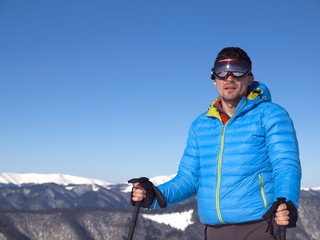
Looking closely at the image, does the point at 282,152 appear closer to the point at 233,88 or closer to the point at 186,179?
the point at 233,88

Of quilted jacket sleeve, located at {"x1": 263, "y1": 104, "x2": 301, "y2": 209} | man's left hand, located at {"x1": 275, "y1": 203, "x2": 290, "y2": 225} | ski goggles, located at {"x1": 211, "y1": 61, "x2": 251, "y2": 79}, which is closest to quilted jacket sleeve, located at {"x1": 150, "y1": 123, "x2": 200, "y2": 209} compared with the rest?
ski goggles, located at {"x1": 211, "y1": 61, "x2": 251, "y2": 79}

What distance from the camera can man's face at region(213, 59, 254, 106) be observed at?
5277 mm

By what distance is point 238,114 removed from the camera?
5.09 metres

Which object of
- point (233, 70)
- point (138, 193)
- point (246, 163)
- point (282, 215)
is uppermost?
point (233, 70)

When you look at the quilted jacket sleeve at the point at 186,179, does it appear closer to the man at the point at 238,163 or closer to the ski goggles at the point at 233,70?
the man at the point at 238,163

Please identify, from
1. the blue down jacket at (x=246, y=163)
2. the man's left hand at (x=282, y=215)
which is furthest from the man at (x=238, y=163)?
the man's left hand at (x=282, y=215)

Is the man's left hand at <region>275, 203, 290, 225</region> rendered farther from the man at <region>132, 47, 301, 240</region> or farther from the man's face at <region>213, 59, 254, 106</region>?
the man's face at <region>213, 59, 254, 106</region>

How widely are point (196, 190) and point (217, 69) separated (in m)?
1.71

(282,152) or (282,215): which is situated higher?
(282,152)

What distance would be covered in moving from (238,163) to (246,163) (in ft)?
0.32

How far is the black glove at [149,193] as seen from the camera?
4.98m

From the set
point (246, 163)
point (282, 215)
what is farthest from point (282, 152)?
point (282, 215)

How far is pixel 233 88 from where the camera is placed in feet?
17.4

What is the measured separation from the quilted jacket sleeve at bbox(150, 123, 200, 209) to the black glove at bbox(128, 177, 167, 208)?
10 cm
